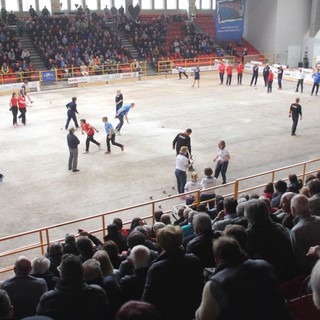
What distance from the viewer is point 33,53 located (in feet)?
117

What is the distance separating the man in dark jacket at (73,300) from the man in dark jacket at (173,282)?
407 millimetres

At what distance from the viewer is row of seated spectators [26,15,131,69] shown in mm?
34375

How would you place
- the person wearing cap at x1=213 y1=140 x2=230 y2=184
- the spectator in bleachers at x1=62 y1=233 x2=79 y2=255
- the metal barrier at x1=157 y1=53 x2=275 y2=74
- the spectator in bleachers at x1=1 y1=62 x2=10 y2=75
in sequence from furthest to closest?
the metal barrier at x1=157 y1=53 x2=275 y2=74 → the spectator in bleachers at x1=1 y1=62 x2=10 y2=75 → the person wearing cap at x1=213 y1=140 x2=230 y2=184 → the spectator in bleachers at x1=62 y1=233 x2=79 y2=255

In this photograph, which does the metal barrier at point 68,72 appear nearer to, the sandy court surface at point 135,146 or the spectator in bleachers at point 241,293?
the sandy court surface at point 135,146

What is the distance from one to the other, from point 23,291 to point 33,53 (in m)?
33.7

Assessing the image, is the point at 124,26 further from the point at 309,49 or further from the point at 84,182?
the point at 84,182

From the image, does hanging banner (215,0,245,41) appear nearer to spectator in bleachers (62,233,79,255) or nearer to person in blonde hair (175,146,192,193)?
person in blonde hair (175,146,192,193)

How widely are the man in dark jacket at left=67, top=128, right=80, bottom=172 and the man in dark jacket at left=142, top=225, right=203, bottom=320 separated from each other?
10397 mm

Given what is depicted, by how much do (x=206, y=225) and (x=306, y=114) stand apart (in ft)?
61.4

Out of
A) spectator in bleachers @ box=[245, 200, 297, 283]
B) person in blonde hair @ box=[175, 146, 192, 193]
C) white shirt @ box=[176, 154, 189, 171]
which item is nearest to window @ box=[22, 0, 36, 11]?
person in blonde hair @ box=[175, 146, 192, 193]

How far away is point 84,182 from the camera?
13.6 meters

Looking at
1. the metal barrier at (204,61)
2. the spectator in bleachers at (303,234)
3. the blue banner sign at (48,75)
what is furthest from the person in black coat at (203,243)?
the metal barrier at (204,61)

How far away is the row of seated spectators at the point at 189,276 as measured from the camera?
10.8ft

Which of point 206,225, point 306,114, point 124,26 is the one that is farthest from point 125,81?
point 206,225
